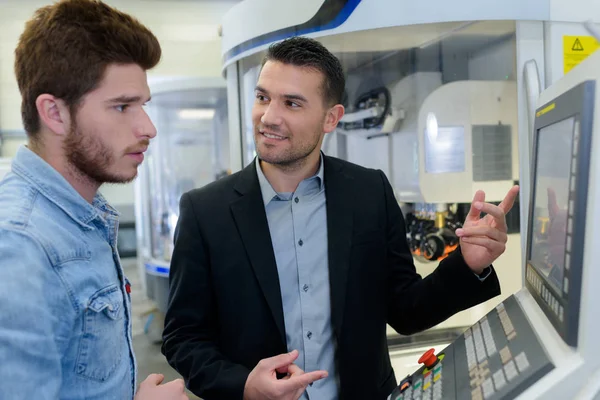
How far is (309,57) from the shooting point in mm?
1426

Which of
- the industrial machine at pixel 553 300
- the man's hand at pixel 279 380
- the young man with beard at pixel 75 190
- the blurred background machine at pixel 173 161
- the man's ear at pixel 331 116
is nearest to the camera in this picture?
the industrial machine at pixel 553 300

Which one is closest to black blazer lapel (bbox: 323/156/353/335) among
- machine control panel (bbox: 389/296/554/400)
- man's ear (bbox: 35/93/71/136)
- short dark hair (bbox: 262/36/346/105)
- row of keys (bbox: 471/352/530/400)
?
short dark hair (bbox: 262/36/346/105)

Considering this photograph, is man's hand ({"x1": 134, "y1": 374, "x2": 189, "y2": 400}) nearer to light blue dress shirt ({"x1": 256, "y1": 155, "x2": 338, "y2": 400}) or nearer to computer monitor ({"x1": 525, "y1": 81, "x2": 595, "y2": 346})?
light blue dress shirt ({"x1": 256, "y1": 155, "x2": 338, "y2": 400})

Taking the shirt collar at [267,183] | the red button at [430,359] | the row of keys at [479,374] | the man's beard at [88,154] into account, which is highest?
the man's beard at [88,154]

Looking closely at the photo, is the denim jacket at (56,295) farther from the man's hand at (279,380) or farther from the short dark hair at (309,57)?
the short dark hair at (309,57)

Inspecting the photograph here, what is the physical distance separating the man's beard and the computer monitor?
688 mm

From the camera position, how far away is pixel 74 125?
842mm

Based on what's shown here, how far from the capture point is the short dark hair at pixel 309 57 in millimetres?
1420

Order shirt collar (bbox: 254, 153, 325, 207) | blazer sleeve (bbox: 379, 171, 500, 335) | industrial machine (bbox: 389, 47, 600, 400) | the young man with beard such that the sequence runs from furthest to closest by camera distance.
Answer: shirt collar (bbox: 254, 153, 325, 207) < blazer sleeve (bbox: 379, 171, 500, 335) < the young man with beard < industrial machine (bbox: 389, 47, 600, 400)

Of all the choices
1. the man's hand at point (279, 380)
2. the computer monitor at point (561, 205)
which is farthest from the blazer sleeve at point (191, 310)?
the computer monitor at point (561, 205)

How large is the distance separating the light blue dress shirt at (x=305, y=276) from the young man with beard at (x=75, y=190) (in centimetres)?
43

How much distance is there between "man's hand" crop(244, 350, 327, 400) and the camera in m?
1.02

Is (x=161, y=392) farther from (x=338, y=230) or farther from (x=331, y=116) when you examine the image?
(x=331, y=116)

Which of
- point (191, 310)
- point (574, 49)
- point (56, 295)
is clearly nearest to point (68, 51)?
point (56, 295)
